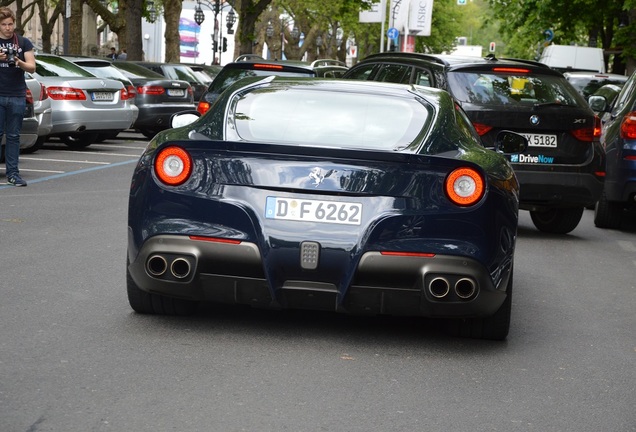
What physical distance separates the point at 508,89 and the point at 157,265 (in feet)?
20.4

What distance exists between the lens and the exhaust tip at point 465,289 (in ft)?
19.9

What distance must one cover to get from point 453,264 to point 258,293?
950 millimetres

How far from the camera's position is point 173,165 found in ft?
20.4

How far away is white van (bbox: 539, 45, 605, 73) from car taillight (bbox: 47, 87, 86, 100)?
20.0 metres

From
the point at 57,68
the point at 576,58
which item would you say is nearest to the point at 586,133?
the point at 57,68

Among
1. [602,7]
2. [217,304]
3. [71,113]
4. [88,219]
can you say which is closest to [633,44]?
[602,7]

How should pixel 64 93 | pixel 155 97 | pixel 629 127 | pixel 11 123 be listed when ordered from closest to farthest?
pixel 629 127, pixel 11 123, pixel 64 93, pixel 155 97

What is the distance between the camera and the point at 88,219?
11.3 metres

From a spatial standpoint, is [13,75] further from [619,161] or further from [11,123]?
[619,161]

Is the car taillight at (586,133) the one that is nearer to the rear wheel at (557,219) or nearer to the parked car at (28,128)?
the rear wheel at (557,219)

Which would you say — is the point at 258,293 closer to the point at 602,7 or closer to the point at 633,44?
the point at 633,44

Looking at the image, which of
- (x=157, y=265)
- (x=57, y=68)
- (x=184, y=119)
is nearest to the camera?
(x=157, y=265)

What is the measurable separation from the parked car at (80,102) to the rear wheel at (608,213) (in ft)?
30.9

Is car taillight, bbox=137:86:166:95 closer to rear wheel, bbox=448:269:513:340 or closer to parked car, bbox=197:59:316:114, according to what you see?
parked car, bbox=197:59:316:114
